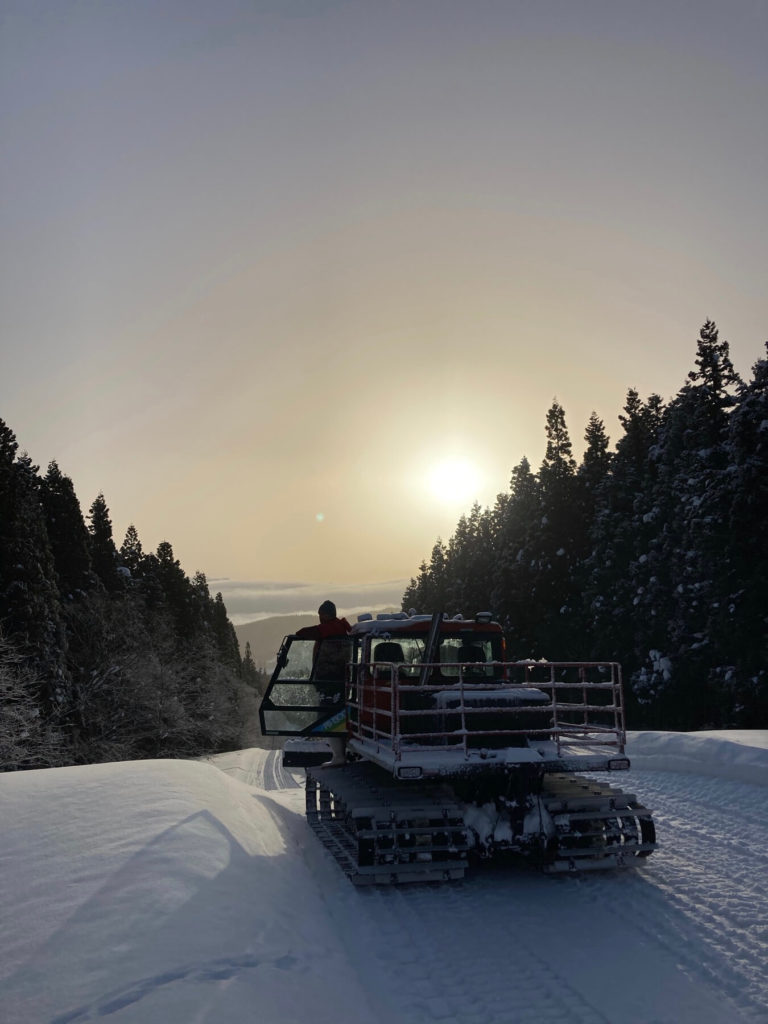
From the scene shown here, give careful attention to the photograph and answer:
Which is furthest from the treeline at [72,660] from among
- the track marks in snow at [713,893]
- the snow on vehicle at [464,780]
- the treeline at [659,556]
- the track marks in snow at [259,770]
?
the treeline at [659,556]

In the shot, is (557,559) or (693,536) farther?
(557,559)

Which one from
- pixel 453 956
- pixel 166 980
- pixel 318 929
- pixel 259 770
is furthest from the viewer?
pixel 259 770

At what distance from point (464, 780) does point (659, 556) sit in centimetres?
3260

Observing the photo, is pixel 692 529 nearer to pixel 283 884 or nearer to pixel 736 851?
pixel 736 851

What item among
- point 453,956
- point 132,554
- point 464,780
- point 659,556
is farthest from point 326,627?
point 132,554

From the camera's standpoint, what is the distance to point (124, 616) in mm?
41812

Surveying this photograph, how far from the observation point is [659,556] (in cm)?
3912

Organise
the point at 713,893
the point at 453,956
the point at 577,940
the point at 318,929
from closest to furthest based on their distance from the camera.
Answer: the point at 453,956, the point at 577,940, the point at 318,929, the point at 713,893

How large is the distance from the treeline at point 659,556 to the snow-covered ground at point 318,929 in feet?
66.6

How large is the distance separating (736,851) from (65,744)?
27.5 meters

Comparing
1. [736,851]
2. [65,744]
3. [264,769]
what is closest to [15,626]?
[65,744]

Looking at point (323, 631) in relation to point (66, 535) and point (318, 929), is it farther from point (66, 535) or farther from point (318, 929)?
point (66, 535)

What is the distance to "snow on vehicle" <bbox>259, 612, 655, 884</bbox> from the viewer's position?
865 cm

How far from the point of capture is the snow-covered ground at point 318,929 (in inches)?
208
